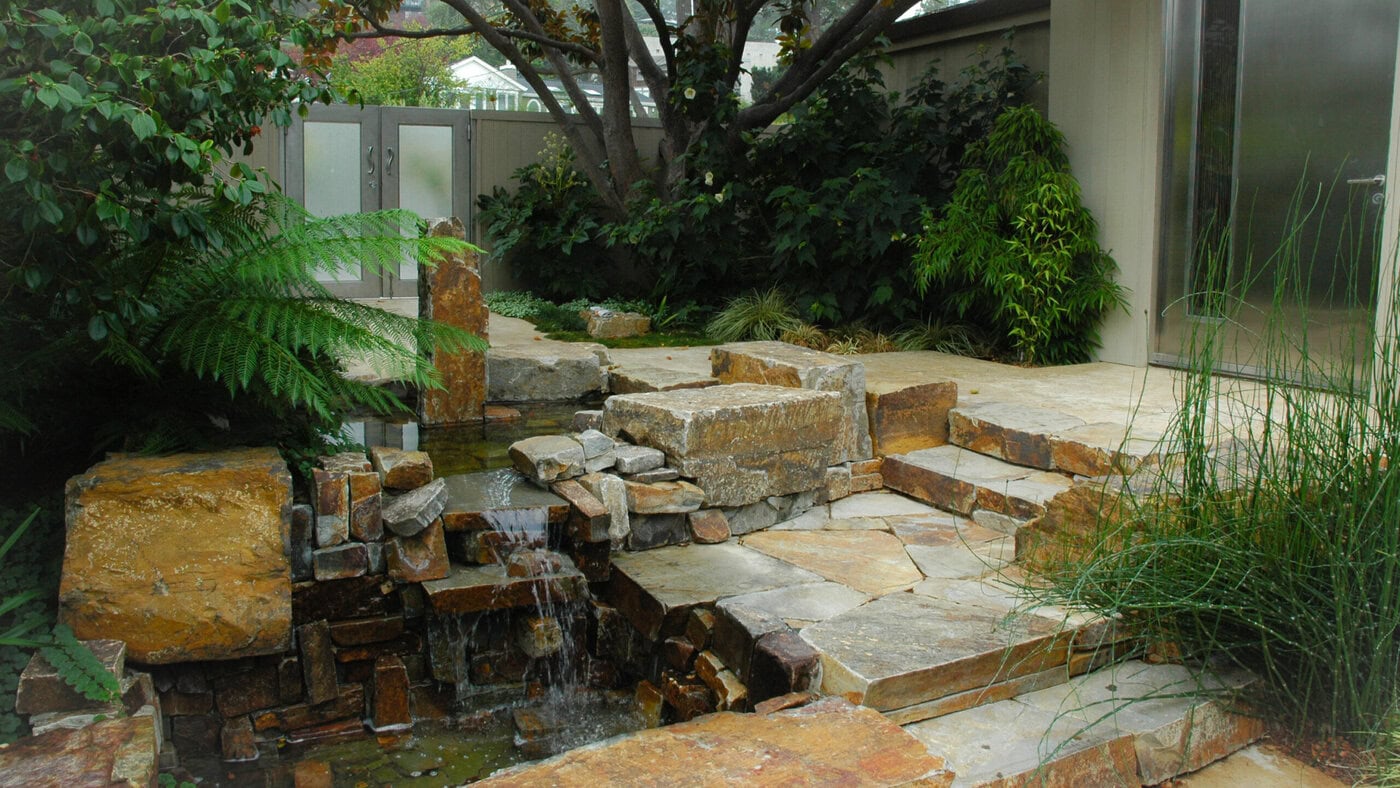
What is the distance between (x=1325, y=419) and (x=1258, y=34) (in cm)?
338

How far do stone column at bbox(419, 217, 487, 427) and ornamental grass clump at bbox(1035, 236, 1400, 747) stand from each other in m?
3.12

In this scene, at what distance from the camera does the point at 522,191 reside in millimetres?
8844

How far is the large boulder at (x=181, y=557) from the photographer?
274 centimetres

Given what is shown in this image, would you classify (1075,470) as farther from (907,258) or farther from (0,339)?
(0,339)

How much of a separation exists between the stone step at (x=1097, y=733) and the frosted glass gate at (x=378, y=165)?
22.6ft

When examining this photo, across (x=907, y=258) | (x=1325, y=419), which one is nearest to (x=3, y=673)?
(x=1325, y=419)

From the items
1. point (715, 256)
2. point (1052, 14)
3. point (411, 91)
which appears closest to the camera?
point (1052, 14)

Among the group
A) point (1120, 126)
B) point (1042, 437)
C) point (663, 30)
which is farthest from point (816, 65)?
point (1042, 437)

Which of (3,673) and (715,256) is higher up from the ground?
(715,256)

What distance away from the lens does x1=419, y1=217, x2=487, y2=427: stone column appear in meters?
5.06

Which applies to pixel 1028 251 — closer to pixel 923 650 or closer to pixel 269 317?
pixel 923 650

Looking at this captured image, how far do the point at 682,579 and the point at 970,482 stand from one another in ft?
4.00

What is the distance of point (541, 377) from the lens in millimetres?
5465

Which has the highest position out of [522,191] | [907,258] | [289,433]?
[522,191]
